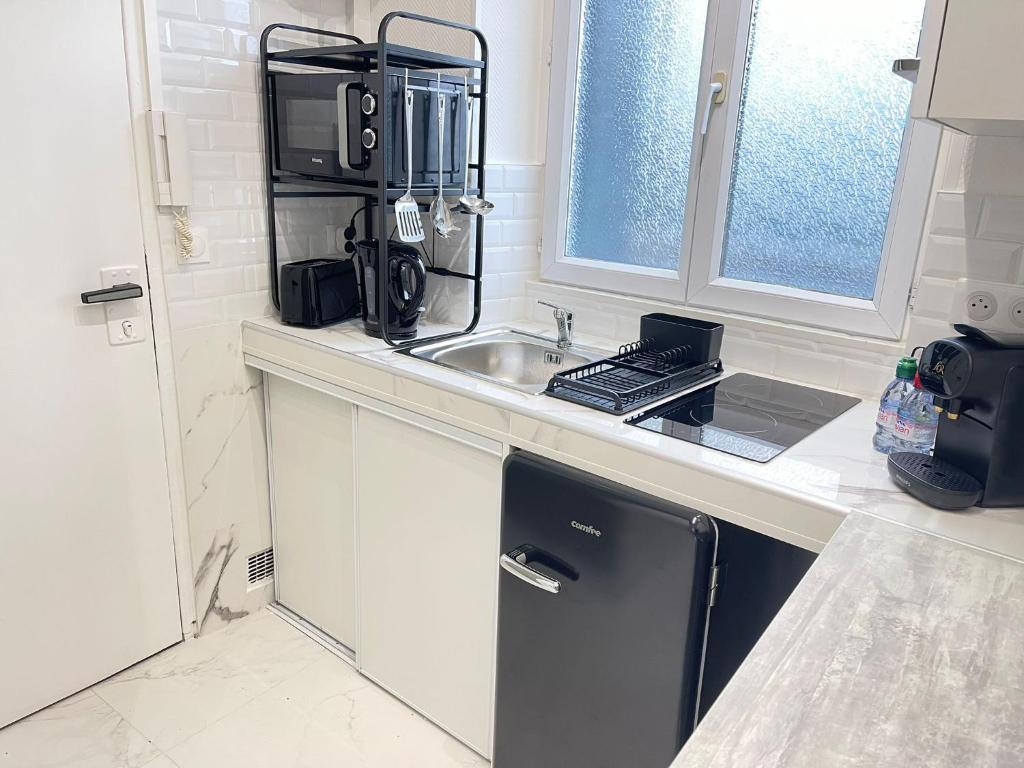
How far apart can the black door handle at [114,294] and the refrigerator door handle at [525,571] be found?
3.68ft

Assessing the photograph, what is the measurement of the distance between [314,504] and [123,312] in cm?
72

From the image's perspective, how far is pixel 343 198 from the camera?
2379 millimetres

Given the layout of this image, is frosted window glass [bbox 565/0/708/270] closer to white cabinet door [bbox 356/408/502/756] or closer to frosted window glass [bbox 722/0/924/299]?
frosted window glass [bbox 722/0/924/299]

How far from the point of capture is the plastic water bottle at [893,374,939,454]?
53.5 inches

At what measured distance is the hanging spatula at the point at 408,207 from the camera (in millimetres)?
1850

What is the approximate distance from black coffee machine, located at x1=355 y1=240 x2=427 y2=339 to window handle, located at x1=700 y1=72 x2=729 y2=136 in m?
0.81

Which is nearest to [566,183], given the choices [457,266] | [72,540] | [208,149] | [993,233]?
[457,266]

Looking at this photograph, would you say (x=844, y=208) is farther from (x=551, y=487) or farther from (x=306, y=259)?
(x=306, y=259)

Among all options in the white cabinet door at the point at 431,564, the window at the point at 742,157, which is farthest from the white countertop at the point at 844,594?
the window at the point at 742,157

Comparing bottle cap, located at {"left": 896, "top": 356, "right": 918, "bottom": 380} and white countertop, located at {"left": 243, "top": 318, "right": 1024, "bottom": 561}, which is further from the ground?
bottle cap, located at {"left": 896, "top": 356, "right": 918, "bottom": 380}

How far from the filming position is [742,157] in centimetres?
195

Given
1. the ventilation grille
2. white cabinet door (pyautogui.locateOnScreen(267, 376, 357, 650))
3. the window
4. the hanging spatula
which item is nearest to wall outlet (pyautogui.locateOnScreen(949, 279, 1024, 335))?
the window

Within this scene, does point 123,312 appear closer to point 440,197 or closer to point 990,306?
point 440,197

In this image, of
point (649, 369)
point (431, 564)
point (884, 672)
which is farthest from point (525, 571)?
point (884, 672)
